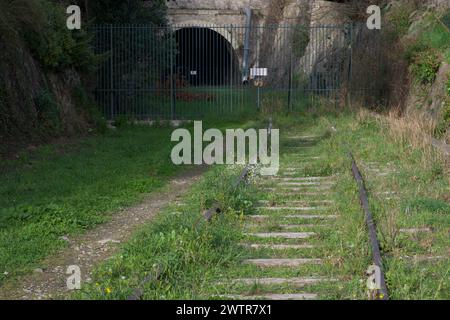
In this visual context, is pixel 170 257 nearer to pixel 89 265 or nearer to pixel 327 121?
pixel 89 265

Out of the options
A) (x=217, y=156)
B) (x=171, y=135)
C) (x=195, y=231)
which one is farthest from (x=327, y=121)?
(x=195, y=231)

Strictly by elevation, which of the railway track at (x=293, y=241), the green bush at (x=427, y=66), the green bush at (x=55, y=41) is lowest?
the railway track at (x=293, y=241)

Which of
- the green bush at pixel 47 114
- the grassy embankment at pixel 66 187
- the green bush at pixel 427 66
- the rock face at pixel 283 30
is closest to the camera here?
the grassy embankment at pixel 66 187

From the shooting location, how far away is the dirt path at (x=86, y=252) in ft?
18.7

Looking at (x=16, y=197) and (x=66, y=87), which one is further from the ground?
(x=66, y=87)

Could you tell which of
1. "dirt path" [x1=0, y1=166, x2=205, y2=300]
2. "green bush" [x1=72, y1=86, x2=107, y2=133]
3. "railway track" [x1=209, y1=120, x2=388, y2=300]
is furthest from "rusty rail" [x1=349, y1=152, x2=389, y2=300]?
"green bush" [x1=72, y1=86, x2=107, y2=133]

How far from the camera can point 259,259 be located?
20.3 feet

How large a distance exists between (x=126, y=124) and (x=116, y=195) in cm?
1093

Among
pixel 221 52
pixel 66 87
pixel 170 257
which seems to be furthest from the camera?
pixel 221 52

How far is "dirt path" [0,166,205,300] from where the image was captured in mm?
5711

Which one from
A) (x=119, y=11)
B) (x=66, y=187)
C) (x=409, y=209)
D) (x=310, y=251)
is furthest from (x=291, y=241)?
(x=119, y=11)

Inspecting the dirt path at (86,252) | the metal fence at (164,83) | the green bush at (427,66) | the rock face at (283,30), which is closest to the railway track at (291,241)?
the dirt path at (86,252)

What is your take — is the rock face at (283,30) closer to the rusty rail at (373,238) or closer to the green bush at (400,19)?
the green bush at (400,19)

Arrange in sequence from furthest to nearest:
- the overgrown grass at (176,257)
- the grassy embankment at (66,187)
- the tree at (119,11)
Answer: the tree at (119,11)
the grassy embankment at (66,187)
the overgrown grass at (176,257)
